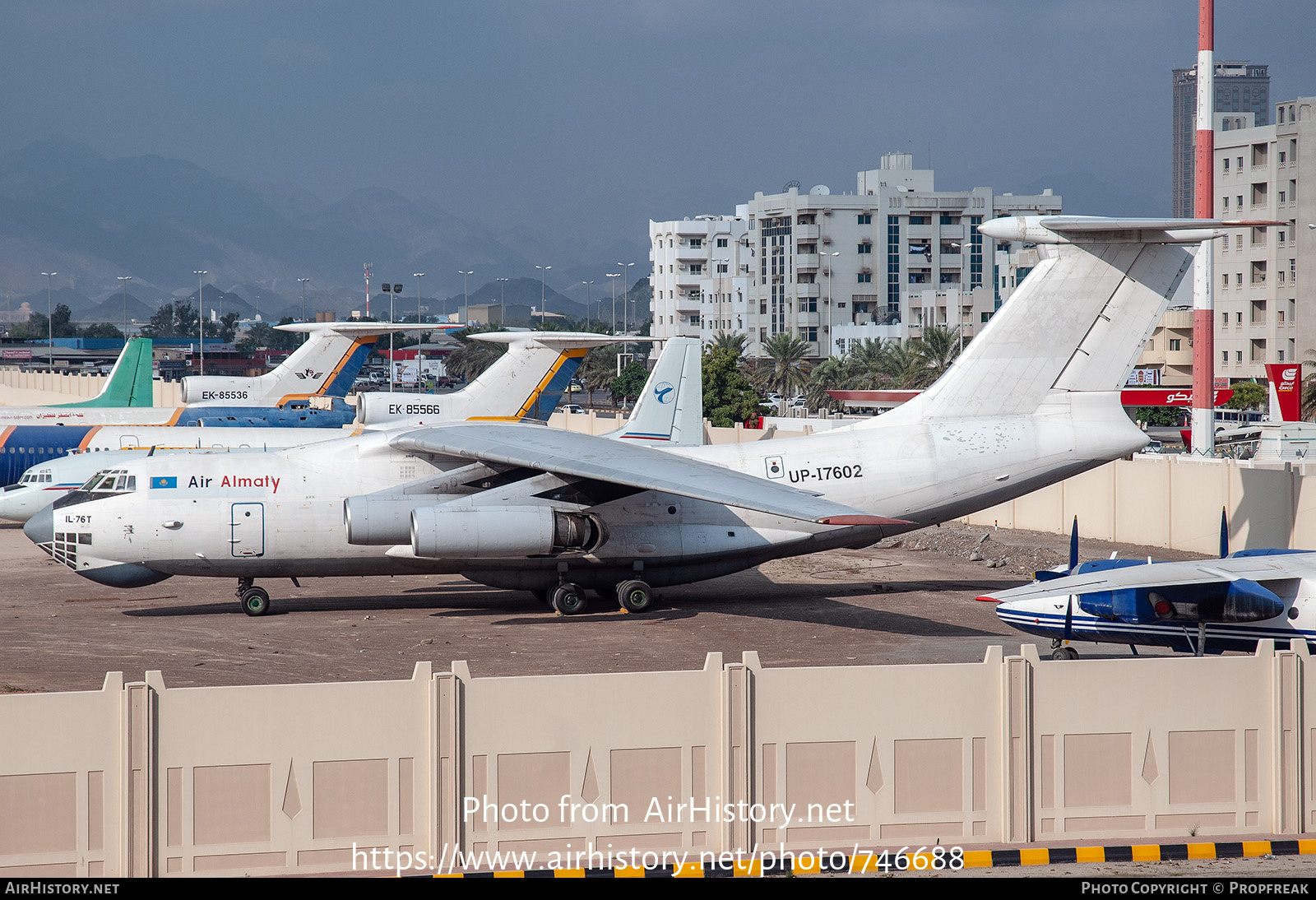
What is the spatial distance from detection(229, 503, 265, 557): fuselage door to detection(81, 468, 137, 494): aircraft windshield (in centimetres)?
167

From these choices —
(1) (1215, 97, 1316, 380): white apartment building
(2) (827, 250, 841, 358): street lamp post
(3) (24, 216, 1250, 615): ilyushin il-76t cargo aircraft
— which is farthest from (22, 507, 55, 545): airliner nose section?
(2) (827, 250, 841, 358): street lamp post

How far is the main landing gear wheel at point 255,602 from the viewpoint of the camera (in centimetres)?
1875

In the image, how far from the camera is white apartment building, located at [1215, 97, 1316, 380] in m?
72.6

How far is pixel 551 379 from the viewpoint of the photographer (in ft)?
112

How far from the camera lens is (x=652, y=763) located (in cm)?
764

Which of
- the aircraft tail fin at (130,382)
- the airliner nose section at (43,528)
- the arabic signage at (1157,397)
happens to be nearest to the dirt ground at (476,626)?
the airliner nose section at (43,528)

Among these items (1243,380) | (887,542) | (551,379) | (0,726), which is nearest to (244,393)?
(551,379)

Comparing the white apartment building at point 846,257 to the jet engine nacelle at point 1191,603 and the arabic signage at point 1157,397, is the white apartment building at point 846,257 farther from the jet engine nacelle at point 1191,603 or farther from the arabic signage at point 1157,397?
the jet engine nacelle at point 1191,603

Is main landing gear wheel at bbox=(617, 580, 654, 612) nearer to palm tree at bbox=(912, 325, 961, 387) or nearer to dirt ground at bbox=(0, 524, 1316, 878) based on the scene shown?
dirt ground at bbox=(0, 524, 1316, 878)

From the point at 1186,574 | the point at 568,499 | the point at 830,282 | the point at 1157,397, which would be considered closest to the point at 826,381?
the point at 1157,397

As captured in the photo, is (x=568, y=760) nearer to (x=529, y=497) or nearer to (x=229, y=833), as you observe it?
(x=229, y=833)

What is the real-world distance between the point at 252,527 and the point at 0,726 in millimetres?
11598

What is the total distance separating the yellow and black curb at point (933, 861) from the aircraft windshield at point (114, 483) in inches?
515

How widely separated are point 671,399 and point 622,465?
11.0 m
